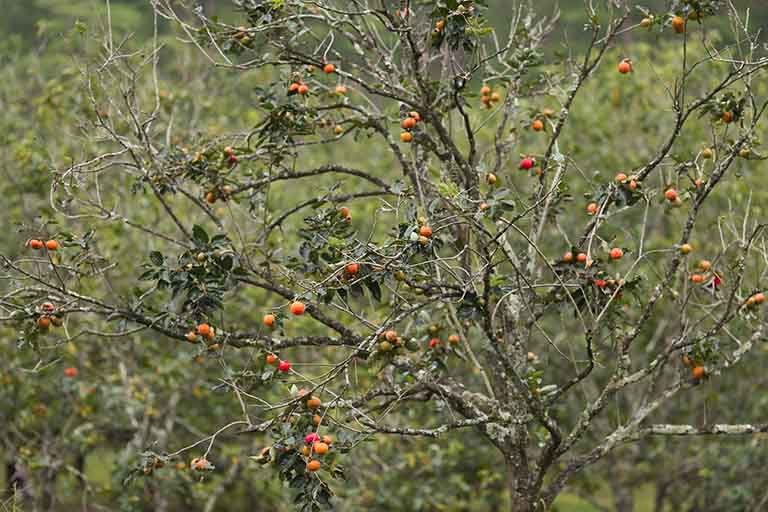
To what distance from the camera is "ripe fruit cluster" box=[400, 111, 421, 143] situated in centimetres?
440

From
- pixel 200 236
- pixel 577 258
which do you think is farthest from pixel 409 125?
pixel 200 236

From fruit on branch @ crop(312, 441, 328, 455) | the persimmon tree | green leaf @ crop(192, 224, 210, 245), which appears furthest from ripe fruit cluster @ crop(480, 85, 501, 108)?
fruit on branch @ crop(312, 441, 328, 455)

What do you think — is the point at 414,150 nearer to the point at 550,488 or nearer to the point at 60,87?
the point at 550,488

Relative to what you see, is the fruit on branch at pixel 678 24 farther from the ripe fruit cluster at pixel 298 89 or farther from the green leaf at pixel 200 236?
the green leaf at pixel 200 236

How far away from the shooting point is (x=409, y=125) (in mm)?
4418

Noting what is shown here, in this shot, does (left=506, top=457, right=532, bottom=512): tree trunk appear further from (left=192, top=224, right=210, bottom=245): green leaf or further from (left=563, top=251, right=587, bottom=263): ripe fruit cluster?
(left=192, top=224, right=210, bottom=245): green leaf

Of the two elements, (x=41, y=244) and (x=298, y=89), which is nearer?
(x=41, y=244)

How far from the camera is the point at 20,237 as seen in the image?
838 centimetres

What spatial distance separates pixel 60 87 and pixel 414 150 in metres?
4.08

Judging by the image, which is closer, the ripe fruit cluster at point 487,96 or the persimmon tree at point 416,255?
the persimmon tree at point 416,255

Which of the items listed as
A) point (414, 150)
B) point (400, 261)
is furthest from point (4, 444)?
point (400, 261)

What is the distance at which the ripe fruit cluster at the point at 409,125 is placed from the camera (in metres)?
4.40

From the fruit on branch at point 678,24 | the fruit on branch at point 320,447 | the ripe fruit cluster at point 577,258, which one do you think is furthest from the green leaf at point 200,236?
the fruit on branch at point 678,24

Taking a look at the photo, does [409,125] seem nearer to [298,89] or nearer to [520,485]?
[298,89]
